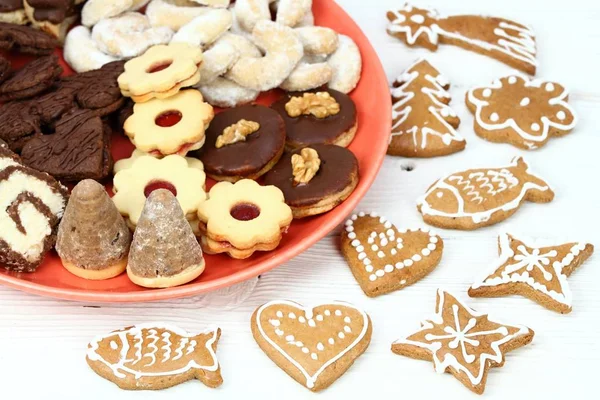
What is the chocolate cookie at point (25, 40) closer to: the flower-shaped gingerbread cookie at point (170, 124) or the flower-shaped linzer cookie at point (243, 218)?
the flower-shaped gingerbread cookie at point (170, 124)

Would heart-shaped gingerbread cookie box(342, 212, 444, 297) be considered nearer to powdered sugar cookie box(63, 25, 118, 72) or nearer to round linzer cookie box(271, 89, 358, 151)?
round linzer cookie box(271, 89, 358, 151)

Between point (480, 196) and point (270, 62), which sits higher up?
point (270, 62)

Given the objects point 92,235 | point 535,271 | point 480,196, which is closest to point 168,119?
point 92,235

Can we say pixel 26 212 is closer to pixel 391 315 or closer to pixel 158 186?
pixel 158 186

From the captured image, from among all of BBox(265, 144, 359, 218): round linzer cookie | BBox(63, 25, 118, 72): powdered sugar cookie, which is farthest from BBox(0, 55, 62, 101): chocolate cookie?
BBox(265, 144, 359, 218): round linzer cookie

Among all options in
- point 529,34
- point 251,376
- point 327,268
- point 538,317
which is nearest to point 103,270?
point 251,376

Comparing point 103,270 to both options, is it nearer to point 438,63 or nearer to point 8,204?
point 8,204

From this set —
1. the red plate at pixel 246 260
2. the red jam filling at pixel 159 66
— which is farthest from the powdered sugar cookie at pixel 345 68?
the red jam filling at pixel 159 66
